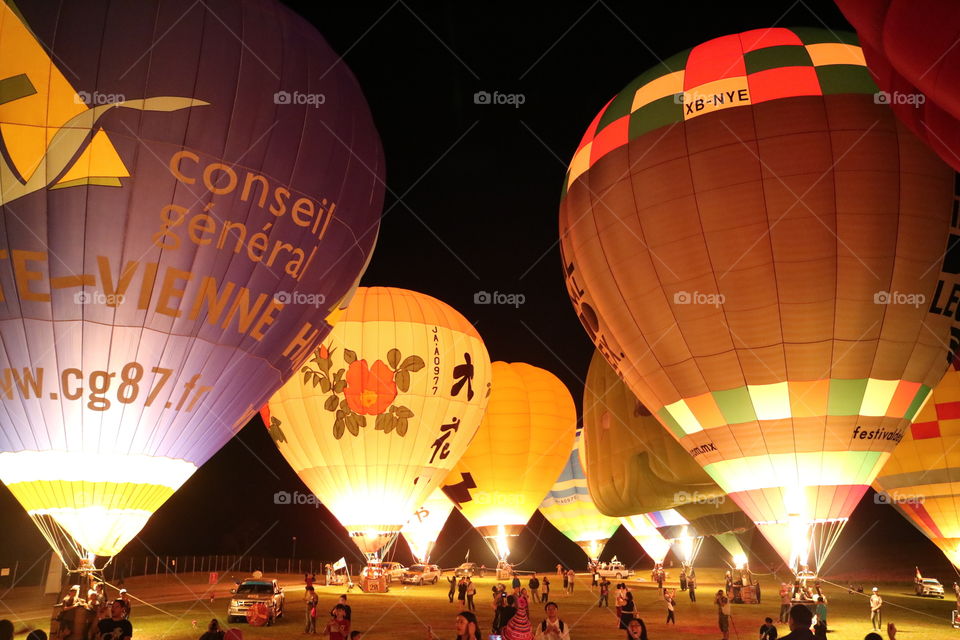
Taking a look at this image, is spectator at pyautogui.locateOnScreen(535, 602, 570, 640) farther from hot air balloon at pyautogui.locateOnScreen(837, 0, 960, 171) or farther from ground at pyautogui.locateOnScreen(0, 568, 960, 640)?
hot air balloon at pyautogui.locateOnScreen(837, 0, 960, 171)

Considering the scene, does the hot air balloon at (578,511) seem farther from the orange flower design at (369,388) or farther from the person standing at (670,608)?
the person standing at (670,608)

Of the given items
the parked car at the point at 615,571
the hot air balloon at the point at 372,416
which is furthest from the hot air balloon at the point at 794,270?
the parked car at the point at 615,571

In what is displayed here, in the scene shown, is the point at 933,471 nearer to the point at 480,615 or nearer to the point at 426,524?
the point at 480,615

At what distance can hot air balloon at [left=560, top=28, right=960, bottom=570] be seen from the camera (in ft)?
34.7

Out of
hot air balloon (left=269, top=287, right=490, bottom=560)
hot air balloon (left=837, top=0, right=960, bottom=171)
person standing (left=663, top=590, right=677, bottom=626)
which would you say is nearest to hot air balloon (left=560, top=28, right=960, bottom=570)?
person standing (left=663, top=590, right=677, bottom=626)

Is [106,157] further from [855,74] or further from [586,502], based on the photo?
[586,502]

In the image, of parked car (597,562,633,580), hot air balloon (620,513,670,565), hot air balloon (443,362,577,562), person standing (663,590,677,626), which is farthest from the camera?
parked car (597,562,633,580)

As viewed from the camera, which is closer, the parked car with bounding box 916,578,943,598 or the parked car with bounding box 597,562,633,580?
the parked car with bounding box 916,578,943,598

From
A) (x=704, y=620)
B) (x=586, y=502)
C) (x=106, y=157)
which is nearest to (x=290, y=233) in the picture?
(x=106, y=157)

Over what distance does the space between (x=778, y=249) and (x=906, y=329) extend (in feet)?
6.85

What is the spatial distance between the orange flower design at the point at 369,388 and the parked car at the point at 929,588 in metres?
16.9

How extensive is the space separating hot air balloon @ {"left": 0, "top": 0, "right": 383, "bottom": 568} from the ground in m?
3.27

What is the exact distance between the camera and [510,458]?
24.7 metres

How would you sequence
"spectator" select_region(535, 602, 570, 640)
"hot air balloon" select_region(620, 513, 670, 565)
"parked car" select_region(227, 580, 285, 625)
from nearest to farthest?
1. "spectator" select_region(535, 602, 570, 640)
2. "parked car" select_region(227, 580, 285, 625)
3. "hot air balloon" select_region(620, 513, 670, 565)
